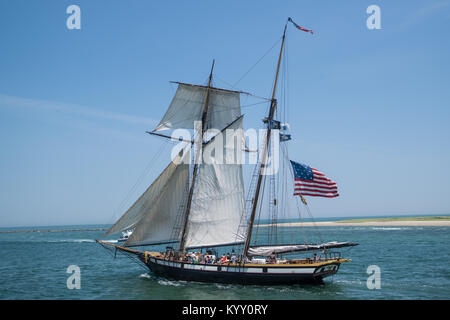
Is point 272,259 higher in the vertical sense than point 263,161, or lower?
lower

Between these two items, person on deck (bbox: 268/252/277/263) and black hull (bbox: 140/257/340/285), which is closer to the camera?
black hull (bbox: 140/257/340/285)

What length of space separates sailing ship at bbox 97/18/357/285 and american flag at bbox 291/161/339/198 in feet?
14.5

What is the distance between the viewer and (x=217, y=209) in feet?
116

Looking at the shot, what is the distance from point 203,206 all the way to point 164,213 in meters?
4.17

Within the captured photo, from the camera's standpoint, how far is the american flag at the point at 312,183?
29.5 meters

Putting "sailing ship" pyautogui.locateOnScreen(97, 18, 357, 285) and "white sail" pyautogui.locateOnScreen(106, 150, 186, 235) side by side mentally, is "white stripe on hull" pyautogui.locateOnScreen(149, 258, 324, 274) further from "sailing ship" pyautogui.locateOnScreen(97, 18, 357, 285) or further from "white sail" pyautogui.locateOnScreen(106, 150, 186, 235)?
"white sail" pyautogui.locateOnScreen(106, 150, 186, 235)

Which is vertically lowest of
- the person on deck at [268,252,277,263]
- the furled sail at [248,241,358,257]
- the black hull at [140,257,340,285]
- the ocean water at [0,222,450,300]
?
the ocean water at [0,222,450,300]

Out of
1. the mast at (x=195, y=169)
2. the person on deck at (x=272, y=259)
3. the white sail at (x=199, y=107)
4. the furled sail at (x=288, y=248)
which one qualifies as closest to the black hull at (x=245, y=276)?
the person on deck at (x=272, y=259)

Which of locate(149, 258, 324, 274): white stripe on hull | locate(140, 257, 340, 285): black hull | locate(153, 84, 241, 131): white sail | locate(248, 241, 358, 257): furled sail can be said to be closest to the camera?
locate(149, 258, 324, 274): white stripe on hull

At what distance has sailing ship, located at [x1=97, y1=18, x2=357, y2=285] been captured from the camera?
32344 mm

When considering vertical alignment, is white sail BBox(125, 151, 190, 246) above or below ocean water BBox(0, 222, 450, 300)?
above

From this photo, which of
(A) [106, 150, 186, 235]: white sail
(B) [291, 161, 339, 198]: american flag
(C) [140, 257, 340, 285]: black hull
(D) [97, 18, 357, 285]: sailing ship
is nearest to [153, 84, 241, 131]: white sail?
(D) [97, 18, 357, 285]: sailing ship

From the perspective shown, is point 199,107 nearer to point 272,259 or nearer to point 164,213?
point 164,213

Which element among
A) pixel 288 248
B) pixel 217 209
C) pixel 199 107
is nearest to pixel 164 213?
pixel 217 209
